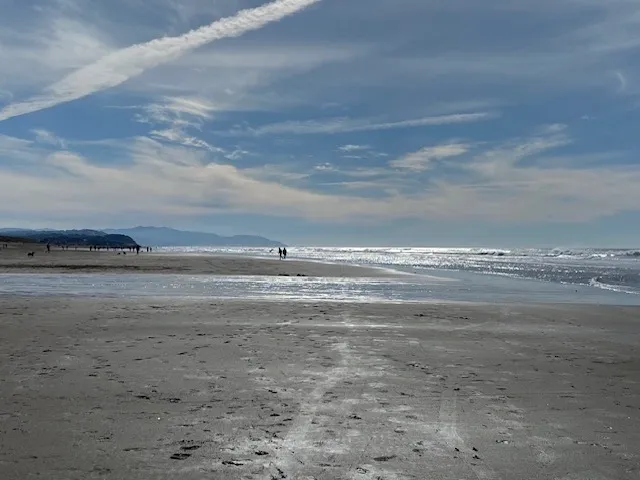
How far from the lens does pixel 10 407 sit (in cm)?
668

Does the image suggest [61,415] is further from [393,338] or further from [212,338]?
[393,338]

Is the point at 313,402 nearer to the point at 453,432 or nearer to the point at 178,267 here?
the point at 453,432

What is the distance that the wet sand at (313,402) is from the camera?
512 centimetres

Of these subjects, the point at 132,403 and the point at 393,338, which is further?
the point at 393,338

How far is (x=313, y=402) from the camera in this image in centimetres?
719

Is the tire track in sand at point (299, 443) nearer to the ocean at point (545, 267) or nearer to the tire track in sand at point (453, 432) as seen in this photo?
the tire track in sand at point (453, 432)

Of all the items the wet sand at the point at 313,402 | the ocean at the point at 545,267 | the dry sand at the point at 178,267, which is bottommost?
the wet sand at the point at 313,402

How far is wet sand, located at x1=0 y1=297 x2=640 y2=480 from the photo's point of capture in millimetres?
5117

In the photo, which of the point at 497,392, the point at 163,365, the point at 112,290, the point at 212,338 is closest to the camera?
the point at 497,392

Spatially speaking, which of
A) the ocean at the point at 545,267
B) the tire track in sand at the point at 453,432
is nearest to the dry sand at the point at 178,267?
the ocean at the point at 545,267

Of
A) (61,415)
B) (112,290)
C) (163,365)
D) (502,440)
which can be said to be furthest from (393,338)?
(112,290)

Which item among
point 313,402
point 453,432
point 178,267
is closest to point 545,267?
point 178,267

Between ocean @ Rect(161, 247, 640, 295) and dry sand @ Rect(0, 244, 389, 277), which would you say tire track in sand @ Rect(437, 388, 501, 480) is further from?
dry sand @ Rect(0, 244, 389, 277)

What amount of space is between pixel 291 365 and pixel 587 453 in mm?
5309
